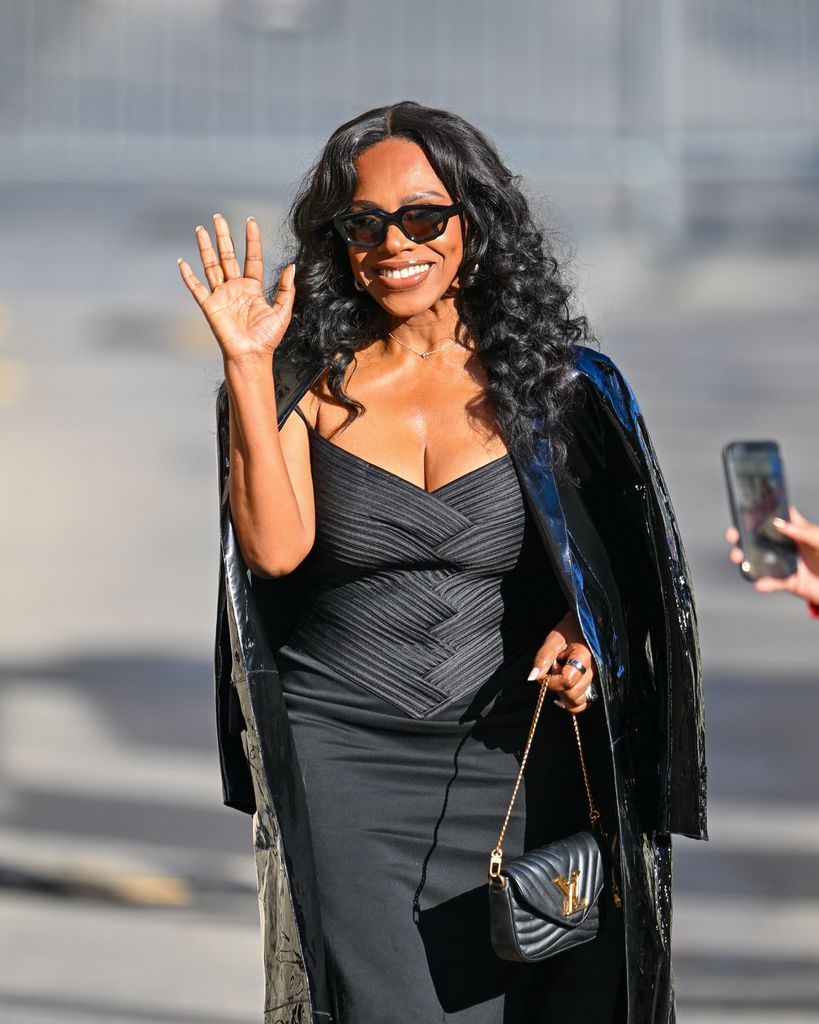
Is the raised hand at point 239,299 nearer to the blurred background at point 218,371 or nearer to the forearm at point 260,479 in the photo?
the forearm at point 260,479

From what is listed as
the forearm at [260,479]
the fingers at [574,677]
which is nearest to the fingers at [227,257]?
the forearm at [260,479]

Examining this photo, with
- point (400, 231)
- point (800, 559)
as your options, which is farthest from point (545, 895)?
point (400, 231)

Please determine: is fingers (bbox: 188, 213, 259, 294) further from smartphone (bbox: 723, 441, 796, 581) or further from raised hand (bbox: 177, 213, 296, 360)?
smartphone (bbox: 723, 441, 796, 581)

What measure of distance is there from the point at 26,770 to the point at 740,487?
11.8ft

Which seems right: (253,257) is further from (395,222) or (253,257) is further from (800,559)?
(800,559)

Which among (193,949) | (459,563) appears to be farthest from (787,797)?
(459,563)

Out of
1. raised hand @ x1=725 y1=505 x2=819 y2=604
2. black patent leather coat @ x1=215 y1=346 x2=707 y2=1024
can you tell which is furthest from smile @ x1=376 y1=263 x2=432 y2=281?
raised hand @ x1=725 y1=505 x2=819 y2=604

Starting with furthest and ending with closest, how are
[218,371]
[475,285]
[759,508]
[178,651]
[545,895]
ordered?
[218,371], [178,651], [475,285], [759,508], [545,895]

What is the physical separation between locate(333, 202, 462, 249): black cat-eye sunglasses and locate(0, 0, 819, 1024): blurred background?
54cm

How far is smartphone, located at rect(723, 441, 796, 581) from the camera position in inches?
108

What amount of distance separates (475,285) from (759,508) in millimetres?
674

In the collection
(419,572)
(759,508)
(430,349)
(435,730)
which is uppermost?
(430,349)

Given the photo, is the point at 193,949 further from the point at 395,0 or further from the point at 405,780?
the point at 395,0

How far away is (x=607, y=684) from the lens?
276cm
